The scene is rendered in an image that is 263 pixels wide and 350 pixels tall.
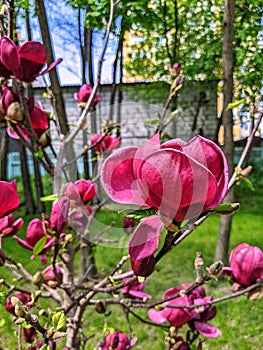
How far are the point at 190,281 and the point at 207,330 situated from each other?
3.42 feet

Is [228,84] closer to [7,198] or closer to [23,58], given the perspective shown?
[23,58]

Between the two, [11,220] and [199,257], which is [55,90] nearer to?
[11,220]

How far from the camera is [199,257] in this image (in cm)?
27

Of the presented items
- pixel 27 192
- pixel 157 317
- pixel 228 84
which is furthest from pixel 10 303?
pixel 27 192

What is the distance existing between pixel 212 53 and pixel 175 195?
136 centimetres

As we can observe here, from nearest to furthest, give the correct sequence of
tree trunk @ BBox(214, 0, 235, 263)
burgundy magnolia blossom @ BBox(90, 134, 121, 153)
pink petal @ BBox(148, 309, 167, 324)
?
pink petal @ BBox(148, 309, 167, 324), burgundy magnolia blossom @ BBox(90, 134, 121, 153), tree trunk @ BBox(214, 0, 235, 263)

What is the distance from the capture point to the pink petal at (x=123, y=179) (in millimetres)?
182

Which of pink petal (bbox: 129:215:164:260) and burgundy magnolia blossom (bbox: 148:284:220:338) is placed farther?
burgundy magnolia blossom (bbox: 148:284:220:338)

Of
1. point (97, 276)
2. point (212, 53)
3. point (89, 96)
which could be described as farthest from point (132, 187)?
point (212, 53)

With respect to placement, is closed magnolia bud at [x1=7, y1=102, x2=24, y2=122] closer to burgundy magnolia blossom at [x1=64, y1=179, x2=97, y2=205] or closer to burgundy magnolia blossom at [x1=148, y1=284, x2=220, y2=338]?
burgundy magnolia blossom at [x1=64, y1=179, x2=97, y2=205]

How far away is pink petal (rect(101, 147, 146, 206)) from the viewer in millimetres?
182

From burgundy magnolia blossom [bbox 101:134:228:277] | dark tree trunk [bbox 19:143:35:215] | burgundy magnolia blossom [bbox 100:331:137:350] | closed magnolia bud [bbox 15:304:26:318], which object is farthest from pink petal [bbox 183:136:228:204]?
dark tree trunk [bbox 19:143:35:215]

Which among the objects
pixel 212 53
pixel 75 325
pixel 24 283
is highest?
pixel 212 53

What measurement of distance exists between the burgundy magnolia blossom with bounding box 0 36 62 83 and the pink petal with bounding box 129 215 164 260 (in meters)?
0.22
